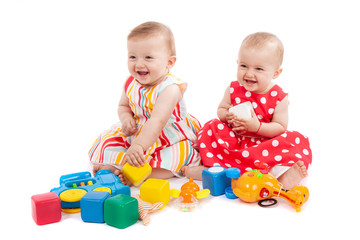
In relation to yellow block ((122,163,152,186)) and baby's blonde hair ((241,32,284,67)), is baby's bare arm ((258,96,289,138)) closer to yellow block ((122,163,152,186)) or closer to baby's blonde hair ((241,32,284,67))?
baby's blonde hair ((241,32,284,67))

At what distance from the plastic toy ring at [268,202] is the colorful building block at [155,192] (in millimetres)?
414

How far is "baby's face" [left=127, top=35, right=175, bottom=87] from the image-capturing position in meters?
2.31

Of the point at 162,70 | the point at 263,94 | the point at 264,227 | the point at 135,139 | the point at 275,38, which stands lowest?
the point at 264,227

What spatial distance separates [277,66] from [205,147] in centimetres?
56

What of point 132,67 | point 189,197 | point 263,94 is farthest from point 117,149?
point 263,94

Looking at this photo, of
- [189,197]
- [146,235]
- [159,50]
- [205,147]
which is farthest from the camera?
[205,147]

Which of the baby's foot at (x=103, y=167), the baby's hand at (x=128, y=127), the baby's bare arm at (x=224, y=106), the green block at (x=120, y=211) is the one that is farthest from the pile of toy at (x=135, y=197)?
the baby's bare arm at (x=224, y=106)

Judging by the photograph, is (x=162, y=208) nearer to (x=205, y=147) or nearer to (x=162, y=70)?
(x=205, y=147)

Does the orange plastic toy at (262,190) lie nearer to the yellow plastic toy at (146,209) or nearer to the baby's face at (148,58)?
the yellow plastic toy at (146,209)

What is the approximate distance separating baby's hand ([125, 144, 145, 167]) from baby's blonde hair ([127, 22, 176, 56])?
0.54m

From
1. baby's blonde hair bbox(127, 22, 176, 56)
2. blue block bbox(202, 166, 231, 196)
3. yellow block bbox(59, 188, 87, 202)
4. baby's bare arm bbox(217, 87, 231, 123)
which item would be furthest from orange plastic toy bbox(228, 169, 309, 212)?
baby's blonde hair bbox(127, 22, 176, 56)

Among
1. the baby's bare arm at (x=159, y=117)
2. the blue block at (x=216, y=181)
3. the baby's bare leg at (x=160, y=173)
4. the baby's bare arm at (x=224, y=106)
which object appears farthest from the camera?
the baby's bare arm at (x=224, y=106)

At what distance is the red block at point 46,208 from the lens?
1870 millimetres

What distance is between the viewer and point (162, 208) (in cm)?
205
